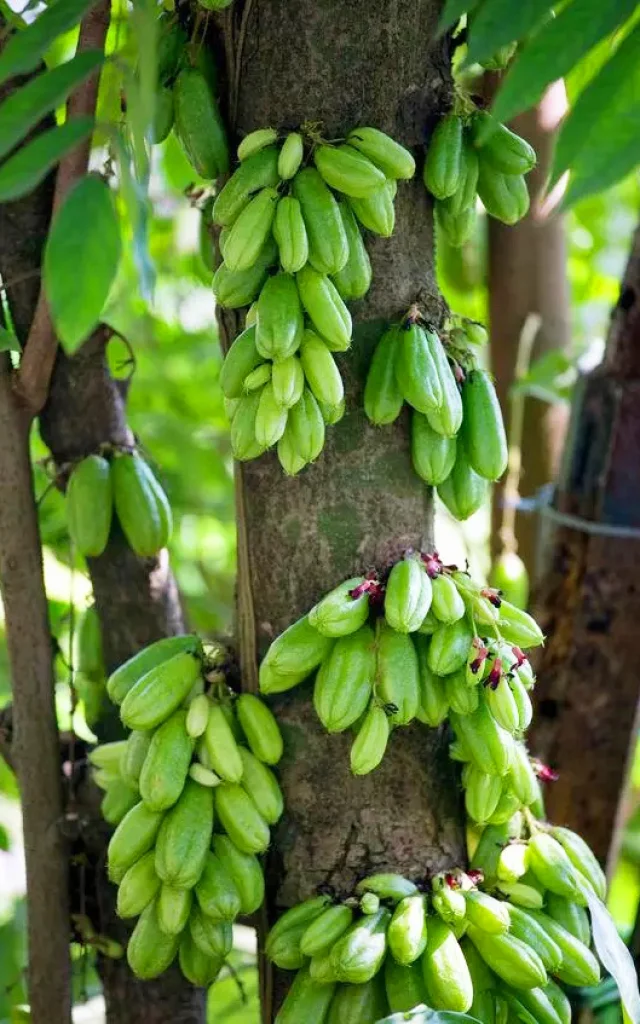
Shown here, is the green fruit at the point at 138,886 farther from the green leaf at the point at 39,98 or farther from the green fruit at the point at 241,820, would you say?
the green leaf at the point at 39,98

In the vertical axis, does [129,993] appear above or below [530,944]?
below

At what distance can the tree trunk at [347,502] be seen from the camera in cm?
102

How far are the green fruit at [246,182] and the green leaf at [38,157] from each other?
273 millimetres

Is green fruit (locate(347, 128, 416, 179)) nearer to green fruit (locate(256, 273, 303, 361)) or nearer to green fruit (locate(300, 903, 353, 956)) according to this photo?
green fruit (locate(256, 273, 303, 361))

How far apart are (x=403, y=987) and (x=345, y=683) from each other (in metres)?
0.29

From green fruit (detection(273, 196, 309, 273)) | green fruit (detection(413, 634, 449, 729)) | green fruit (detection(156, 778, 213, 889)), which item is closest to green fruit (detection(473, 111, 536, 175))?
green fruit (detection(273, 196, 309, 273))

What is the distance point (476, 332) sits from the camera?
3.81ft

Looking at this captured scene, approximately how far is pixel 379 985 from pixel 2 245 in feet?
2.84

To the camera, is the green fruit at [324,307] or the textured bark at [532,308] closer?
the green fruit at [324,307]

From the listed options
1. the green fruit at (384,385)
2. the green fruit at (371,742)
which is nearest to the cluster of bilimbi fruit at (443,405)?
the green fruit at (384,385)

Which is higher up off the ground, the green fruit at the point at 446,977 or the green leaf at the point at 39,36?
the green leaf at the point at 39,36

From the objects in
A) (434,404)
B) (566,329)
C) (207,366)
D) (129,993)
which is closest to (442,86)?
(434,404)

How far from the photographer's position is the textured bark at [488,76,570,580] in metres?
2.12

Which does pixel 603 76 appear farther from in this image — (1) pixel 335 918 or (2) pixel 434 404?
(1) pixel 335 918
